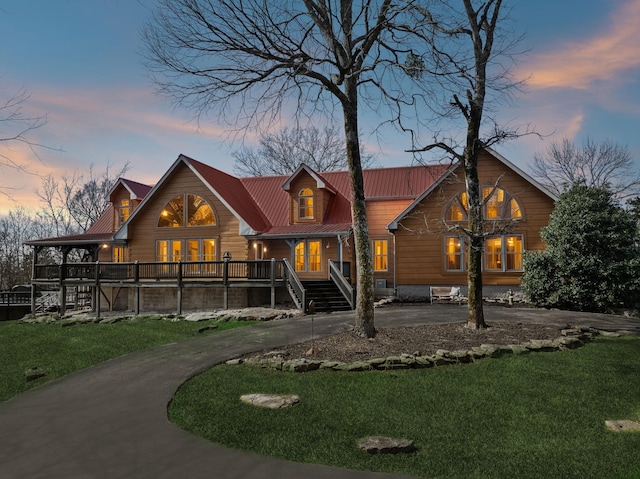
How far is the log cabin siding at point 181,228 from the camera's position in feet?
80.1

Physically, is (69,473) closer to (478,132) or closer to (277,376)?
(277,376)

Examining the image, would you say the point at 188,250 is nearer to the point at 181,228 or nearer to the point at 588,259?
the point at 181,228

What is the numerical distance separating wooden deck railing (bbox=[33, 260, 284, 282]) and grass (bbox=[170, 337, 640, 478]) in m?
11.3

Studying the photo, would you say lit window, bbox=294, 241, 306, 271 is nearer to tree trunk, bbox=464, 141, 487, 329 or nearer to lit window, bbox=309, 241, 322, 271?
lit window, bbox=309, 241, 322, 271

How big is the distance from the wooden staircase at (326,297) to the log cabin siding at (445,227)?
168 inches

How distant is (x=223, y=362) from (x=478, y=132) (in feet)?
30.5

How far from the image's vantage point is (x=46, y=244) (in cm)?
2733

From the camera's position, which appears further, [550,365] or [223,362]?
[223,362]

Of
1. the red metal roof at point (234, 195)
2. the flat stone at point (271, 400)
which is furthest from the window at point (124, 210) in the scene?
the flat stone at point (271, 400)

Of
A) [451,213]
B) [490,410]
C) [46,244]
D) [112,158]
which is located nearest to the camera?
[490,410]

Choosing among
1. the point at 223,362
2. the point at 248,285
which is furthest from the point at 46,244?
the point at 223,362

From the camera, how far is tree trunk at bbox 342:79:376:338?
1131cm

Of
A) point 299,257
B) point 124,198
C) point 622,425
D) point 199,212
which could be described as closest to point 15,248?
point 124,198

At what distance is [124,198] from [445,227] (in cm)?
1989
